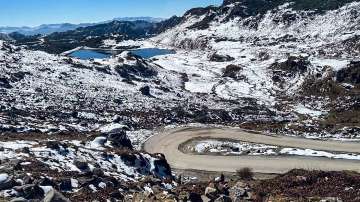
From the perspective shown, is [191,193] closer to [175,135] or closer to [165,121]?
[175,135]

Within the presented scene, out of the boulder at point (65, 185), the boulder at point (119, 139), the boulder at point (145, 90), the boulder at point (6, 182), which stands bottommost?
the boulder at point (145, 90)

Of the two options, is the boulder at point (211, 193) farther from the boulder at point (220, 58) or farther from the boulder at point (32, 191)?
the boulder at point (220, 58)

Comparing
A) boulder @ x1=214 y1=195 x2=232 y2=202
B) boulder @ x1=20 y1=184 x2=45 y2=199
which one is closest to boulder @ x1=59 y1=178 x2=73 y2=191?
boulder @ x1=20 y1=184 x2=45 y2=199

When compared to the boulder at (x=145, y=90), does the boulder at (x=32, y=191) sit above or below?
above

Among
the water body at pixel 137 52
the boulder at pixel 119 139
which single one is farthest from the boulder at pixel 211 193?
the water body at pixel 137 52

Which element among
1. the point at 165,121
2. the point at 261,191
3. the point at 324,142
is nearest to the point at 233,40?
the point at 165,121

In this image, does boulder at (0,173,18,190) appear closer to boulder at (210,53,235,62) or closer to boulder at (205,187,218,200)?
boulder at (205,187,218,200)

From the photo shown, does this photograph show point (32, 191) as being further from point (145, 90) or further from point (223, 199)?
point (145, 90)

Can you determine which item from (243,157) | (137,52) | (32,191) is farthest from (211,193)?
(137,52)
